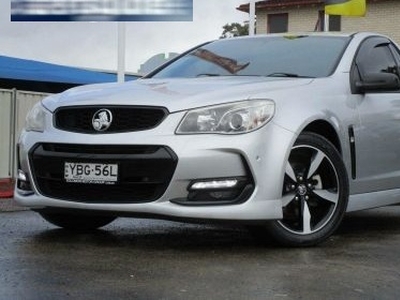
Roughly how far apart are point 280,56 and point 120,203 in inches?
74.8

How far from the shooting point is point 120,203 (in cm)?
479

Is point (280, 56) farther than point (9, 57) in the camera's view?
No

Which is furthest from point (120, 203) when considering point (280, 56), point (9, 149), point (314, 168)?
point (9, 149)

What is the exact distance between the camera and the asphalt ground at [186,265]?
384cm

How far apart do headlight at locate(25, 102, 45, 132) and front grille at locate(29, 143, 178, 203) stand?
19 cm

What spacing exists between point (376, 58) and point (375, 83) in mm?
650

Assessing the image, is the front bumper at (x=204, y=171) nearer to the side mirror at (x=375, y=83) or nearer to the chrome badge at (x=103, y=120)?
the chrome badge at (x=103, y=120)

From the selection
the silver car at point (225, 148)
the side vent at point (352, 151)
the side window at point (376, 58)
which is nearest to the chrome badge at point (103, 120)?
the silver car at point (225, 148)

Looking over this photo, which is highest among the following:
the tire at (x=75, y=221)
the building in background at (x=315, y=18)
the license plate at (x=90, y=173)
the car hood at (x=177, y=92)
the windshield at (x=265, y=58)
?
the building in background at (x=315, y=18)

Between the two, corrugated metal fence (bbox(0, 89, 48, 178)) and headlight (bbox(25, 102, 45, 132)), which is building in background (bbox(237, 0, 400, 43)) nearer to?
corrugated metal fence (bbox(0, 89, 48, 178))

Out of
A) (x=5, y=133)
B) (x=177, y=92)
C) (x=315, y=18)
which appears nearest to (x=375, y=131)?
(x=177, y=92)

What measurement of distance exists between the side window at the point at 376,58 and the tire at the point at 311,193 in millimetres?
927

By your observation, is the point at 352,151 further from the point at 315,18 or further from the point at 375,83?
the point at 315,18

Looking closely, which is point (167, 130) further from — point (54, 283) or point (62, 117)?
point (54, 283)
